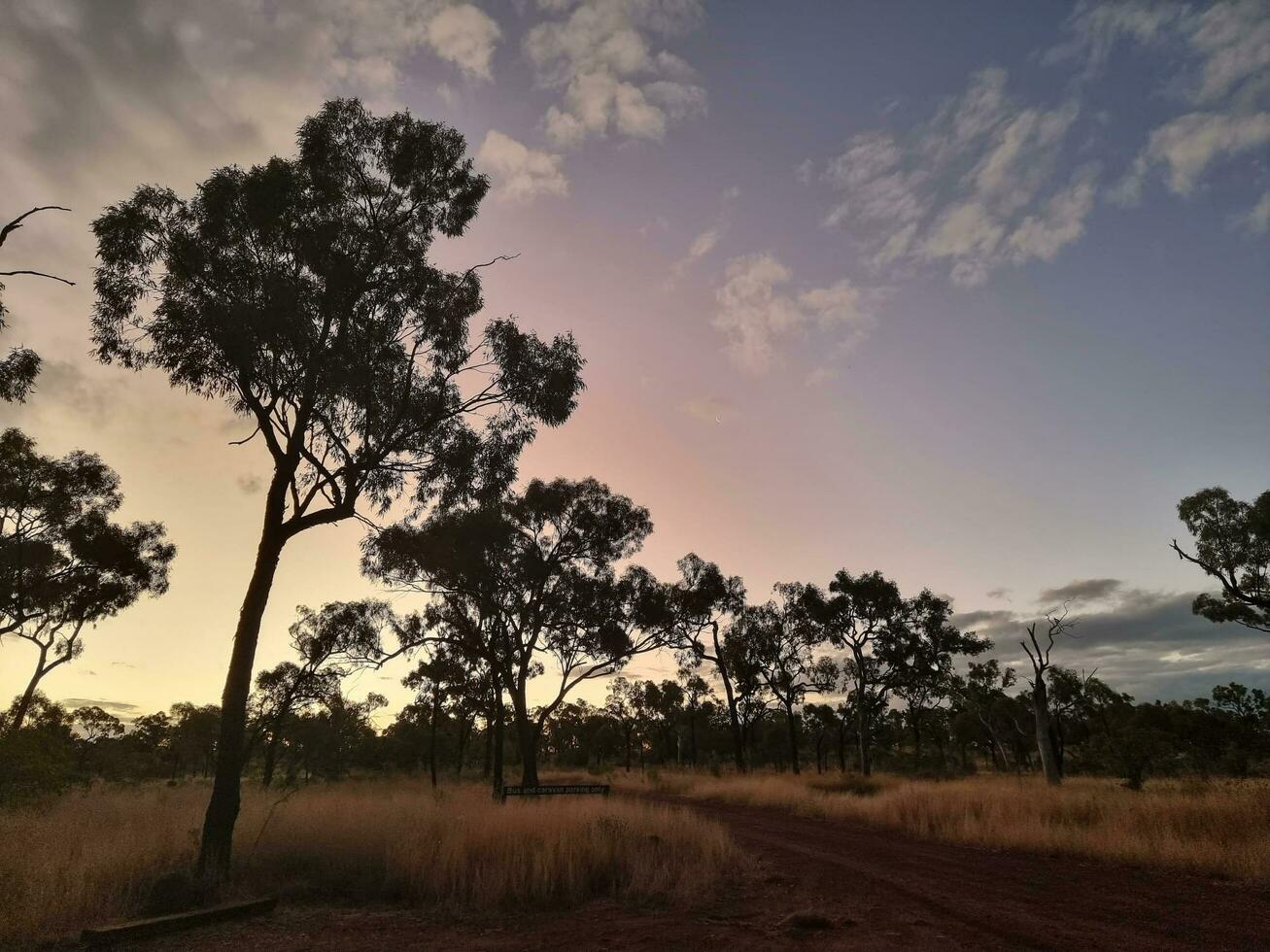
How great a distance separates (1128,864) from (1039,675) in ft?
51.1

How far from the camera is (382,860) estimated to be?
33.3 feet

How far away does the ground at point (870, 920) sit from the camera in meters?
6.86

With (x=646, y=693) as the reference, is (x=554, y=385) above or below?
above

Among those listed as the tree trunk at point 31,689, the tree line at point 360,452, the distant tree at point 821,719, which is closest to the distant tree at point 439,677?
the tree line at point 360,452

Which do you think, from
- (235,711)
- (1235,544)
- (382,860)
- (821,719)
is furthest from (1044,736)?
(821,719)

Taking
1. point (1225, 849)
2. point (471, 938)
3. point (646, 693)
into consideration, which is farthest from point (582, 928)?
point (646, 693)

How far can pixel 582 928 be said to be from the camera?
7582mm

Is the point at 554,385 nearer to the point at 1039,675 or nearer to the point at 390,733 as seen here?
the point at 1039,675

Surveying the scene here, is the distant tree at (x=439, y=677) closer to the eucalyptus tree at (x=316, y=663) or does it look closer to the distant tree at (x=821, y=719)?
the eucalyptus tree at (x=316, y=663)

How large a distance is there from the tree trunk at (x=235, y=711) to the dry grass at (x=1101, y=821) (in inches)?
574

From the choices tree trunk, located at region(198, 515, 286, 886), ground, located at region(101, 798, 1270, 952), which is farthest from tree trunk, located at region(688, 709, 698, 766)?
tree trunk, located at region(198, 515, 286, 886)

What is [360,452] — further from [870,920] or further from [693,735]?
[693,735]

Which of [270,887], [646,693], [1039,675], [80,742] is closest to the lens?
[270,887]

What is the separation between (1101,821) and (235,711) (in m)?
17.0
